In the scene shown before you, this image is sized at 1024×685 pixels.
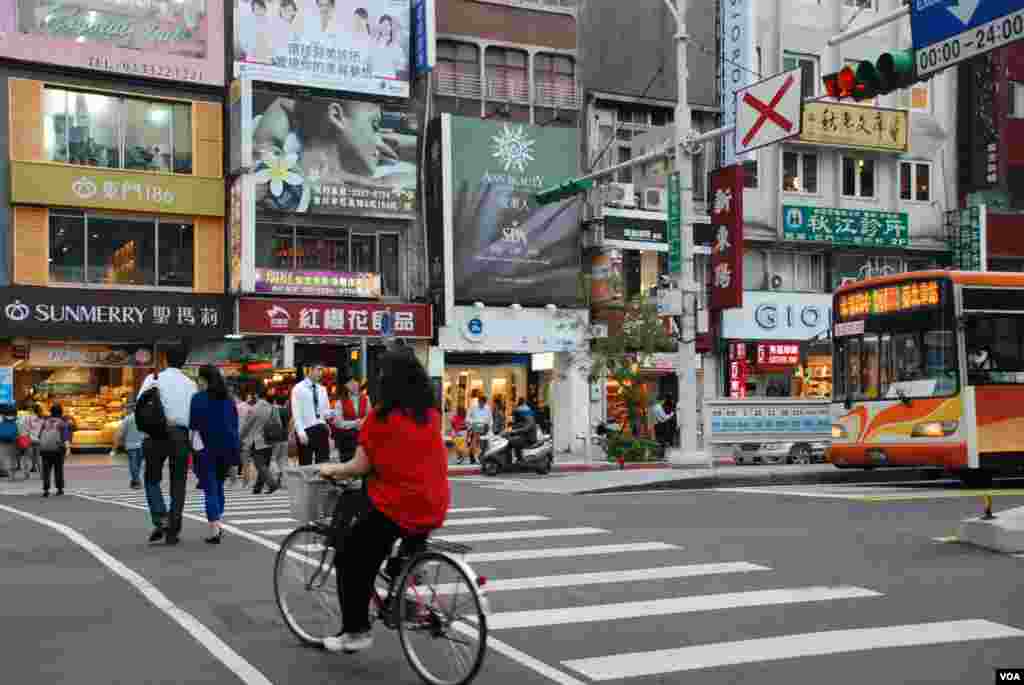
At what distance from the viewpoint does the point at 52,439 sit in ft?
69.1

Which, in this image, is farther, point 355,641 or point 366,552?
point 355,641

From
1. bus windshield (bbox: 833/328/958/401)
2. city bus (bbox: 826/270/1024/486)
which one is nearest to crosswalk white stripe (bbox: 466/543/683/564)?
city bus (bbox: 826/270/1024/486)

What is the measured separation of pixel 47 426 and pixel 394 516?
54.4 feet

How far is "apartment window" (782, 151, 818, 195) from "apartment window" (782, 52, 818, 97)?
2.24 m

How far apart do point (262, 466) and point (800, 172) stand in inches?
1098

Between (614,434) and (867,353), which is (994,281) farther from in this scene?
(614,434)

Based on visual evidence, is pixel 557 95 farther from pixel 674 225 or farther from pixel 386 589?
pixel 386 589

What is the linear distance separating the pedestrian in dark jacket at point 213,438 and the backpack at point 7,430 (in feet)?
51.8

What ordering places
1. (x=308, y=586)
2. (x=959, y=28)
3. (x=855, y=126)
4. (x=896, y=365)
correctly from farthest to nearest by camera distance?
(x=855, y=126) < (x=896, y=365) < (x=959, y=28) < (x=308, y=586)

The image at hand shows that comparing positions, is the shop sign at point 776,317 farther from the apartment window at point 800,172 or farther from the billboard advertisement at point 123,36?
the billboard advertisement at point 123,36

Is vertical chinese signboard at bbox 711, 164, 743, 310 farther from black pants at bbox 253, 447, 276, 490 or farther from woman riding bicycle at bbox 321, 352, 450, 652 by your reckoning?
woman riding bicycle at bbox 321, 352, 450, 652

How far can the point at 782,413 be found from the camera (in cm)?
3056

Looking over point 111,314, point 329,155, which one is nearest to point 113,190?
point 111,314

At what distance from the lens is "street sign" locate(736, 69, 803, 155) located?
1941 cm
